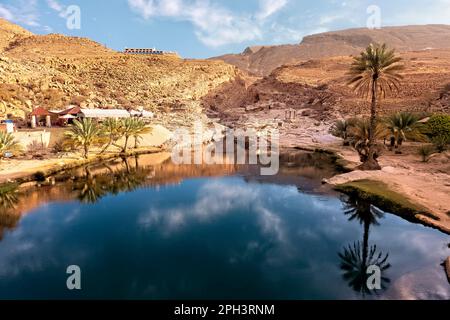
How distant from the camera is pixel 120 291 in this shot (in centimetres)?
1098

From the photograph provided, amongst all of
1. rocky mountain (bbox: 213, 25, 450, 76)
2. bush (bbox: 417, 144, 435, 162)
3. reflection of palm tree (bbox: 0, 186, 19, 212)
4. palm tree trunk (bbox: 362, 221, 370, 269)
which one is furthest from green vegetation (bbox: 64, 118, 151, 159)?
rocky mountain (bbox: 213, 25, 450, 76)

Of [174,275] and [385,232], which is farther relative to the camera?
[385,232]

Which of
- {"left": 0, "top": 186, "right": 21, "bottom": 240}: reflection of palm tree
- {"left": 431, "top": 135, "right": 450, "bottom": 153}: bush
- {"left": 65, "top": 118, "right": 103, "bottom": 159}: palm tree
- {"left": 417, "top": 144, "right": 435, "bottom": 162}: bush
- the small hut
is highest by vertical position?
the small hut

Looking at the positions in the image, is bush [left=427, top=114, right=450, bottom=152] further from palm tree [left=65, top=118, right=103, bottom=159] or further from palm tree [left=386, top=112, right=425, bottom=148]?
palm tree [left=65, top=118, right=103, bottom=159]

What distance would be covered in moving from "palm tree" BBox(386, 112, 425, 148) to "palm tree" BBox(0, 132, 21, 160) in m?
34.5

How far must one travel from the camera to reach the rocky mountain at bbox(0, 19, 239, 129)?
4875 cm

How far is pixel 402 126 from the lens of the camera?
3362cm

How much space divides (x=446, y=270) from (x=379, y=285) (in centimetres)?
285

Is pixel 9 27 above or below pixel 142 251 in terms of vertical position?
above

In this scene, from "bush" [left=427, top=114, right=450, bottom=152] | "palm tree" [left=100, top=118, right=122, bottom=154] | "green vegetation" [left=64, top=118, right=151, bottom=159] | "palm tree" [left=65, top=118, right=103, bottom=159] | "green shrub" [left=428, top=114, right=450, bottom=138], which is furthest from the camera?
"palm tree" [left=100, top=118, right=122, bottom=154]

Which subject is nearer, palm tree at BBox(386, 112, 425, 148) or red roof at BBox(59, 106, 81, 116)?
palm tree at BBox(386, 112, 425, 148)

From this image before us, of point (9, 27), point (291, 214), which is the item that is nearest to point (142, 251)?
point (291, 214)

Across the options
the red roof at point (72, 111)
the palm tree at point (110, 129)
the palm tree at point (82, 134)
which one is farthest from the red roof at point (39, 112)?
the palm tree at point (82, 134)
